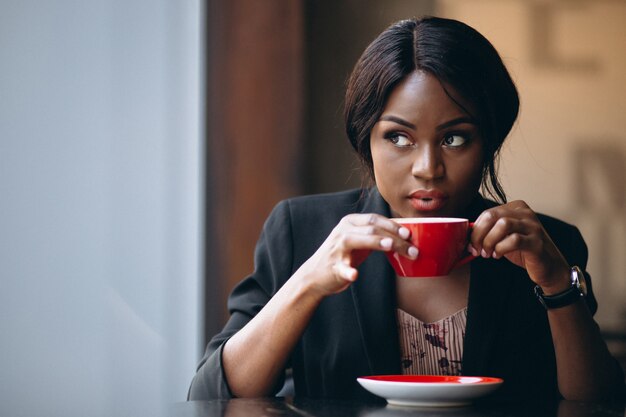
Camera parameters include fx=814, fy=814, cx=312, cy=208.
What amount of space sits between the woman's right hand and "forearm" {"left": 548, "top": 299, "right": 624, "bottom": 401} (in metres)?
0.35

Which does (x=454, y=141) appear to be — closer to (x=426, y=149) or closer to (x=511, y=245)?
(x=426, y=149)

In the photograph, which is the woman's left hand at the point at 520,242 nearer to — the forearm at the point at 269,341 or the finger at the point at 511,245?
the finger at the point at 511,245

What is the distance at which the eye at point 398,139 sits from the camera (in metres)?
1.38

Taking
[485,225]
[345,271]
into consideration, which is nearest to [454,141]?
[485,225]

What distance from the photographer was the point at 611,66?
2.94 m

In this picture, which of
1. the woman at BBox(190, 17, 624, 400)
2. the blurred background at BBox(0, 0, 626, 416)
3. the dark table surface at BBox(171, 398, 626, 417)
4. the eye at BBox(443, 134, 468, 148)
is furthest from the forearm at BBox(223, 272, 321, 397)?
the blurred background at BBox(0, 0, 626, 416)

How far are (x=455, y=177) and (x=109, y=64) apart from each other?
1189mm

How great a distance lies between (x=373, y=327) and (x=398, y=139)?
35 cm

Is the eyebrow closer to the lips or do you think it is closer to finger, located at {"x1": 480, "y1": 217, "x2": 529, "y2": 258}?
the lips

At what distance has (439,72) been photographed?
1.39m

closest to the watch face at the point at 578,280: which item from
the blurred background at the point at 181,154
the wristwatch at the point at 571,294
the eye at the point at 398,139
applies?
the wristwatch at the point at 571,294

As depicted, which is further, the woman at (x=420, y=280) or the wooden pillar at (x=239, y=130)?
the wooden pillar at (x=239, y=130)

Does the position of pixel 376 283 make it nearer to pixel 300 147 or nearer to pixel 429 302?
pixel 429 302

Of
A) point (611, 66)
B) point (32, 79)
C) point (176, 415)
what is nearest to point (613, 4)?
point (611, 66)
